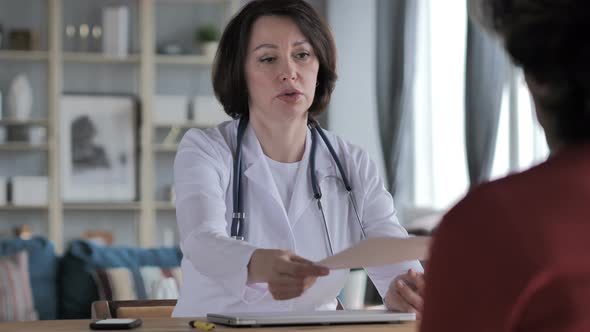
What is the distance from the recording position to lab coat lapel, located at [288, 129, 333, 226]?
2176 millimetres

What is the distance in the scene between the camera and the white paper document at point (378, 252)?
4.55 feet

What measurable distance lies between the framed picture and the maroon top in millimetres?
7094

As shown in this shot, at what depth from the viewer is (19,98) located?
7410 mm

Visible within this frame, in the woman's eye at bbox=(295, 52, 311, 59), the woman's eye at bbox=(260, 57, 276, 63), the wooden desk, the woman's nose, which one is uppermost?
the woman's eye at bbox=(295, 52, 311, 59)

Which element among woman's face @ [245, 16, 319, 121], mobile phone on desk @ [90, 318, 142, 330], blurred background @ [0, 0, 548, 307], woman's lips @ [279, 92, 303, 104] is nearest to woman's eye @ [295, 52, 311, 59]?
woman's face @ [245, 16, 319, 121]

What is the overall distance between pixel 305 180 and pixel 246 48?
0.37 m

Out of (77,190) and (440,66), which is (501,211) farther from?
(77,190)

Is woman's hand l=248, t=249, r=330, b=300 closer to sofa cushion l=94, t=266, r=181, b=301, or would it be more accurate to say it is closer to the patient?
the patient

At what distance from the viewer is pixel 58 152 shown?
24.7 feet

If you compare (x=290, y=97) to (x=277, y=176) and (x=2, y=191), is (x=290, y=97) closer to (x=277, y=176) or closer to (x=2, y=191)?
(x=277, y=176)

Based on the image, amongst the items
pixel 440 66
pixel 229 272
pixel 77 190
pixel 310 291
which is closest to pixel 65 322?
pixel 229 272

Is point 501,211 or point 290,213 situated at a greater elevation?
point 501,211

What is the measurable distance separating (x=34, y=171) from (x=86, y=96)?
28.6 inches

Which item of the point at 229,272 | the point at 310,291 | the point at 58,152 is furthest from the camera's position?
the point at 58,152
